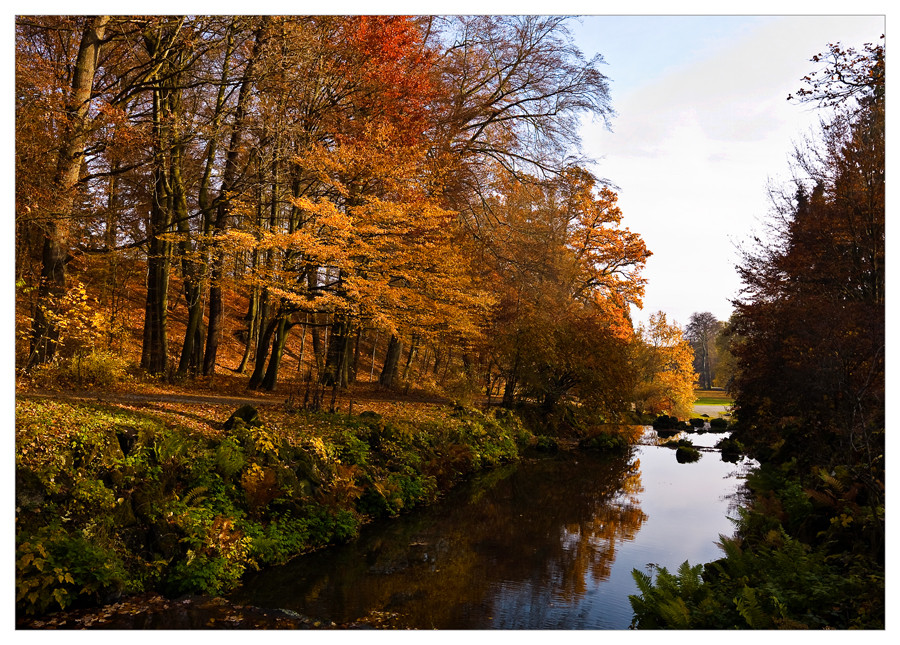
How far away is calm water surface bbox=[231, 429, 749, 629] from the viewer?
7.10m

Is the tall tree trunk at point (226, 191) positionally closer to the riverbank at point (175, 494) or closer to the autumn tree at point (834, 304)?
the riverbank at point (175, 494)

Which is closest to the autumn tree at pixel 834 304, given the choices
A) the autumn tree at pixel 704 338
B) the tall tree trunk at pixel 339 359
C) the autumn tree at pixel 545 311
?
the autumn tree at pixel 545 311

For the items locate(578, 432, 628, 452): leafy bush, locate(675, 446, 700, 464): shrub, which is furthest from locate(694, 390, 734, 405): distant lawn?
locate(675, 446, 700, 464): shrub

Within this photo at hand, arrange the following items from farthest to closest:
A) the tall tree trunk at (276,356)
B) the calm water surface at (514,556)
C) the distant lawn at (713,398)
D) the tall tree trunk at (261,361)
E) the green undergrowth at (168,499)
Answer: the distant lawn at (713,398) → the tall tree trunk at (276,356) → the tall tree trunk at (261,361) → the calm water surface at (514,556) → the green undergrowth at (168,499)

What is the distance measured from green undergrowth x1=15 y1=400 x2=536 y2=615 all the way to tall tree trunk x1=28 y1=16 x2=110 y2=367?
7.88 feet

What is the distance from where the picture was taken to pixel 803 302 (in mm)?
11836

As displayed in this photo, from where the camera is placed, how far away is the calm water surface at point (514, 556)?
7098 millimetres

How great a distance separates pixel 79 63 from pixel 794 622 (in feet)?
41.3

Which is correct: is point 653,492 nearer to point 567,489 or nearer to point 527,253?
point 567,489

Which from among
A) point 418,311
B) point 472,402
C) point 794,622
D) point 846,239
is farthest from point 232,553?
point 472,402

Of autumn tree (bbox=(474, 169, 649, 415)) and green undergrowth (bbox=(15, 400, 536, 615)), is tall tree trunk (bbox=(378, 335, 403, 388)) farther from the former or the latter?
green undergrowth (bbox=(15, 400, 536, 615))

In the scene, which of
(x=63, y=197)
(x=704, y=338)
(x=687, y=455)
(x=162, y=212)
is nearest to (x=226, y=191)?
(x=162, y=212)

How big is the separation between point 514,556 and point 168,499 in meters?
4.97

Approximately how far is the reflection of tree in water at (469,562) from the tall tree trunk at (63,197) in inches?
225
